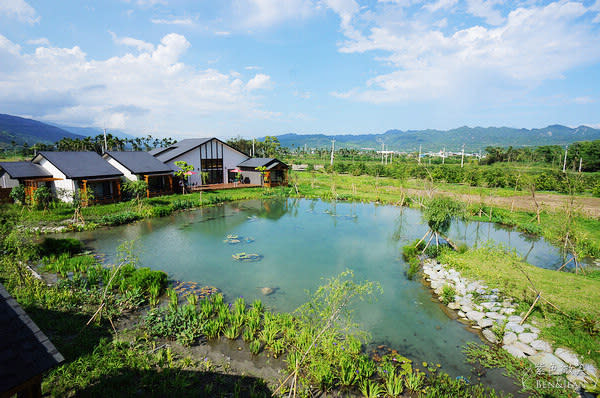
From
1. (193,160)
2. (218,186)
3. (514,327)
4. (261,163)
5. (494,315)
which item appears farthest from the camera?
(261,163)

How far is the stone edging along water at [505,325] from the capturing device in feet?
18.4

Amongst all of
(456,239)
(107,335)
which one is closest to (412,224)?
(456,239)

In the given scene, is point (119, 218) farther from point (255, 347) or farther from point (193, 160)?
point (255, 347)

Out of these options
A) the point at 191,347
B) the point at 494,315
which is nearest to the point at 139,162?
the point at 191,347

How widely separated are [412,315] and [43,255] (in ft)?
41.8

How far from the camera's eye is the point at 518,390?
5.32 m

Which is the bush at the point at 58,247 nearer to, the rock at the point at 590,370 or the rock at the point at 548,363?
the rock at the point at 548,363

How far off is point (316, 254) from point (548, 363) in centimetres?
795

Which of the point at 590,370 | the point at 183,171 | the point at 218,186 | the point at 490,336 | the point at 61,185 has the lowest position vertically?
the point at 490,336

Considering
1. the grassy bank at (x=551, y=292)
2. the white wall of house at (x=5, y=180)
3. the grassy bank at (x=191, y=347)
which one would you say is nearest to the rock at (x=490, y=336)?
the grassy bank at (x=551, y=292)

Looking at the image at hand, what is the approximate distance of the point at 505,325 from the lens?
709cm

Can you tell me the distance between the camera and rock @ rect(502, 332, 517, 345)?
6625mm

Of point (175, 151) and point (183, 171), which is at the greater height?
point (175, 151)

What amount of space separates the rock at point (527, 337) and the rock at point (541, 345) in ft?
0.25
